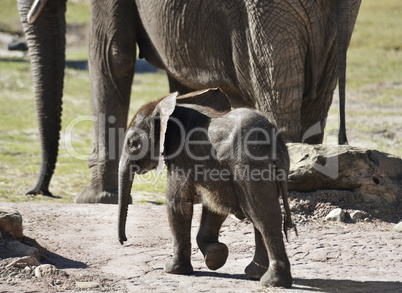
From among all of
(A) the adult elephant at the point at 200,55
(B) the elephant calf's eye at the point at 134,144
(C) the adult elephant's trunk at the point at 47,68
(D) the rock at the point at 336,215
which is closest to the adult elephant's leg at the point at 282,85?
(A) the adult elephant at the point at 200,55

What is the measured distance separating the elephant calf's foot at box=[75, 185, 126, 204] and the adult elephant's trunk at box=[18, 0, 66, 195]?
1.91ft

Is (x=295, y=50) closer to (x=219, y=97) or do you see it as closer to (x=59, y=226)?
(x=219, y=97)

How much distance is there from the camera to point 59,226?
615 cm

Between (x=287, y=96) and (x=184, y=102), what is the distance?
1090mm

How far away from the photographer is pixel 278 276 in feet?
15.1

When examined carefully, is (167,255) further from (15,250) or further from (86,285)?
(15,250)

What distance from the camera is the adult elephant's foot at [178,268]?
16.5ft

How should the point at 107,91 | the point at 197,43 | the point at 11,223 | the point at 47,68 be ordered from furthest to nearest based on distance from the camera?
1. the point at 47,68
2. the point at 107,91
3. the point at 197,43
4. the point at 11,223

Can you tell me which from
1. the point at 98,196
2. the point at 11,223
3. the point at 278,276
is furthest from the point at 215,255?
the point at 98,196

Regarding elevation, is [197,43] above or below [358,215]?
above

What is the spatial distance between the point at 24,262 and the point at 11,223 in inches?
14.6

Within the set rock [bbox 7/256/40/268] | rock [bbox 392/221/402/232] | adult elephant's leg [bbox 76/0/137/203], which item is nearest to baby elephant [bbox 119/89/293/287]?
rock [bbox 7/256/40/268]

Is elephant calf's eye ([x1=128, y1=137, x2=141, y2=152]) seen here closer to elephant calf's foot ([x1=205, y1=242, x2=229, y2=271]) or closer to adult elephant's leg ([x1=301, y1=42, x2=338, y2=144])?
elephant calf's foot ([x1=205, y1=242, x2=229, y2=271])

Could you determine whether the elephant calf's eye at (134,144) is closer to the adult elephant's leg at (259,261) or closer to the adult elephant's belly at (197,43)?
the adult elephant's leg at (259,261)
